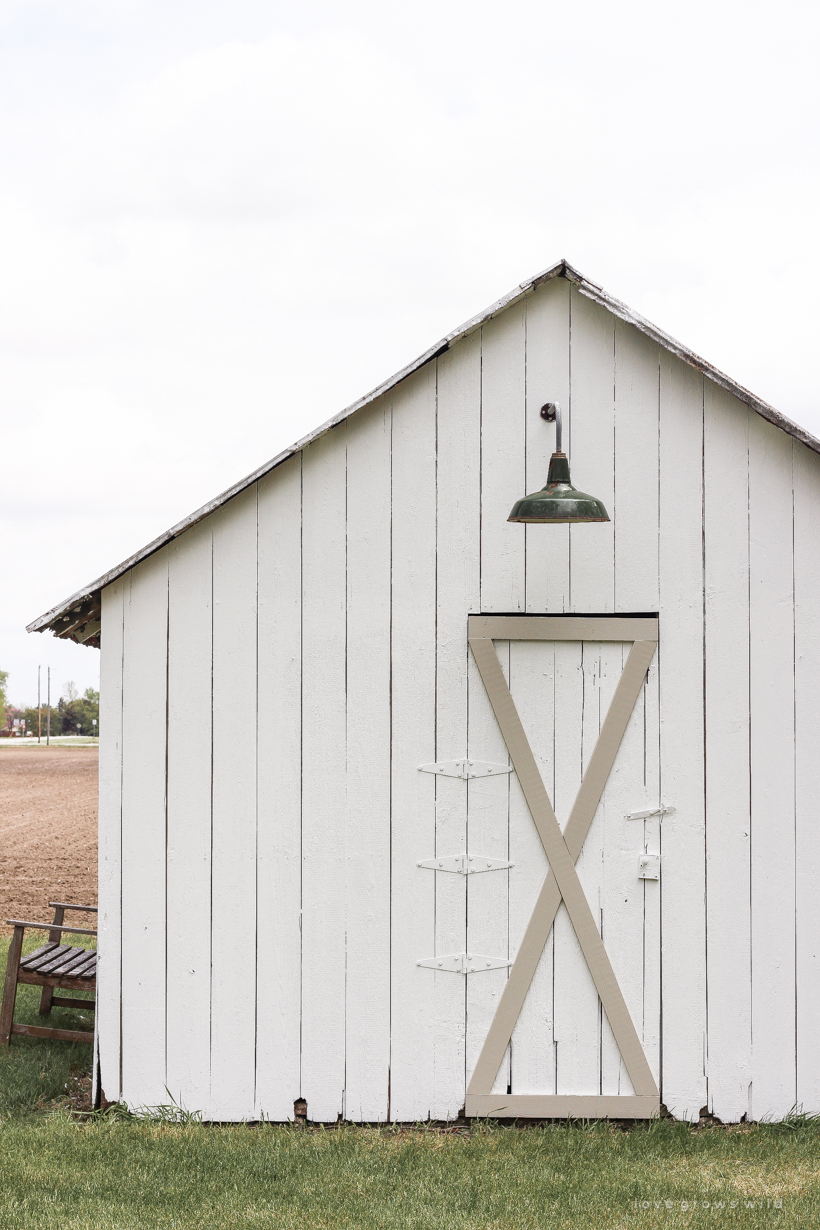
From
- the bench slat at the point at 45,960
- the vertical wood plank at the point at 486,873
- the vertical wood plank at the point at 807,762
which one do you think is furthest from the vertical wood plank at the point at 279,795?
the vertical wood plank at the point at 807,762

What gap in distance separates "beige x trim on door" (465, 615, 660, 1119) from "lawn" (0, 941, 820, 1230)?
0.43ft

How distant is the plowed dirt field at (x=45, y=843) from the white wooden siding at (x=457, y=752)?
7260mm

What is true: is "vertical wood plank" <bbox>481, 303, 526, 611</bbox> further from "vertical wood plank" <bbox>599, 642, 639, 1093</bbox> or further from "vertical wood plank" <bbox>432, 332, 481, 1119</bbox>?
"vertical wood plank" <bbox>599, 642, 639, 1093</bbox>

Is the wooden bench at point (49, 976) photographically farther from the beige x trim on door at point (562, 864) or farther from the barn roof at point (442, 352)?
the beige x trim on door at point (562, 864)

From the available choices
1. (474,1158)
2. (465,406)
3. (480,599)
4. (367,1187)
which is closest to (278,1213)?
(367,1187)

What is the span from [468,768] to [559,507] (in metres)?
1.55

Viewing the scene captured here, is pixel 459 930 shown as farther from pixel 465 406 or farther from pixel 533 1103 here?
pixel 465 406

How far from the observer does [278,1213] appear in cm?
442

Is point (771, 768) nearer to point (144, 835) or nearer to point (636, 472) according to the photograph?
point (636, 472)

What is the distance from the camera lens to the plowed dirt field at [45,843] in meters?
13.9

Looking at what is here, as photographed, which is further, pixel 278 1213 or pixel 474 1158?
pixel 474 1158

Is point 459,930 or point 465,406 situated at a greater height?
point 465,406

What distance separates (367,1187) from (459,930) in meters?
1.34

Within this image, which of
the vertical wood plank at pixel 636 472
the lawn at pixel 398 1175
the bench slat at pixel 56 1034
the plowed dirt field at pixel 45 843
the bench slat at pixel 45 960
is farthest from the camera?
the plowed dirt field at pixel 45 843
